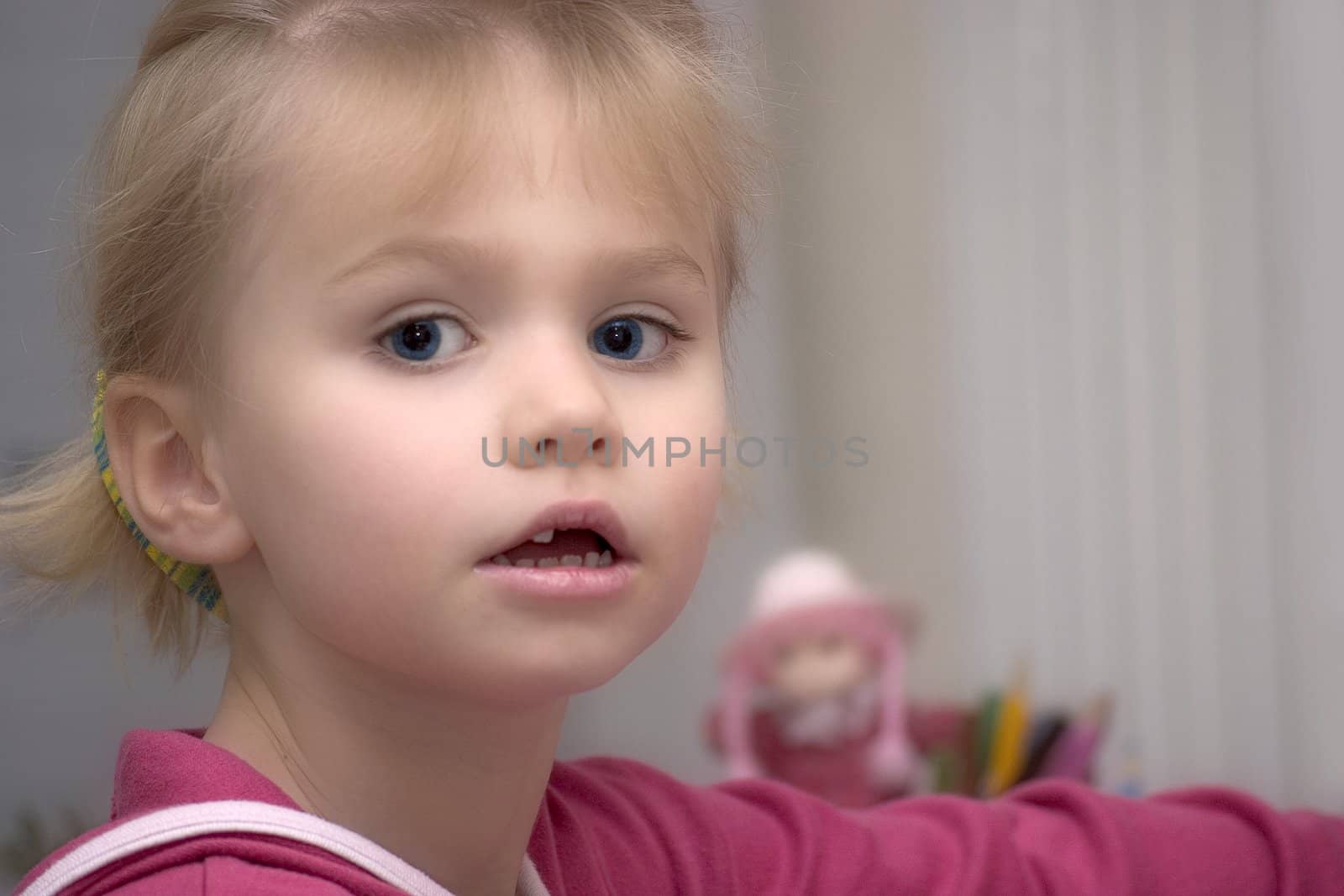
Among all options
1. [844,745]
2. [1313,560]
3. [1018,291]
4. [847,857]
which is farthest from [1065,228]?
[847,857]

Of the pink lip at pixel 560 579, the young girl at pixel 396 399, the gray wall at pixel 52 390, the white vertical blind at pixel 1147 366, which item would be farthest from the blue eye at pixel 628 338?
the white vertical blind at pixel 1147 366

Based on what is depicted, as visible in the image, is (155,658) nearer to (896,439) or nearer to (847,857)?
(847,857)

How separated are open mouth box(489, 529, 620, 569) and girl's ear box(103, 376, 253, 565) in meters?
0.15

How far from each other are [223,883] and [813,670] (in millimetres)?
1017

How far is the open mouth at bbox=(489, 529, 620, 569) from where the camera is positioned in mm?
601

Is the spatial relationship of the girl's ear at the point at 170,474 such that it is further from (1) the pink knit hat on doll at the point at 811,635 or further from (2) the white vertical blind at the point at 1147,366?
(2) the white vertical blind at the point at 1147,366

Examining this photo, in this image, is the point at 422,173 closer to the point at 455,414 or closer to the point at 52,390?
the point at 455,414

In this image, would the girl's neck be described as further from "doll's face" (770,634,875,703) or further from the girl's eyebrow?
"doll's face" (770,634,875,703)

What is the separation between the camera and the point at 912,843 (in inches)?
34.9

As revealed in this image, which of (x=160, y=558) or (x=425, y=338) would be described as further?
(x=160, y=558)

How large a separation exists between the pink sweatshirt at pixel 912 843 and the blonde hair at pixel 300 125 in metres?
0.24

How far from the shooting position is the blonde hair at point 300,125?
621 millimetres

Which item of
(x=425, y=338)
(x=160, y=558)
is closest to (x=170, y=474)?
(x=160, y=558)

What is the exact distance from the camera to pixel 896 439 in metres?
1.66
